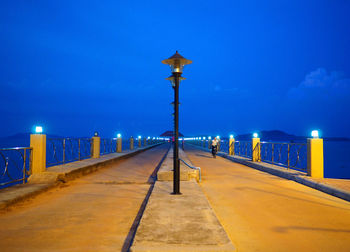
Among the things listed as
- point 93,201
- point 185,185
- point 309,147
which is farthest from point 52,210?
point 309,147

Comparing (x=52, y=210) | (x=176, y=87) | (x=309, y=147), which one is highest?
(x=176, y=87)

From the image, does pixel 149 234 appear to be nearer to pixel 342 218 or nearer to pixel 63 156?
pixel 342 218

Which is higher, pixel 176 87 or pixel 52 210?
pixel 176 87

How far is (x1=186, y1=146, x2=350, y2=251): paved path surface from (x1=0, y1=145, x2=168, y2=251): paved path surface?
5.66 feet

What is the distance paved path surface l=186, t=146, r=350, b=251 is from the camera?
11.8 ft

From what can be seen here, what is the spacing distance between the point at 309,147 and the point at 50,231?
7954mm

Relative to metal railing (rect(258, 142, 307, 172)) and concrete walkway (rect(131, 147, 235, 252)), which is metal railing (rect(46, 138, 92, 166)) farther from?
metal railing (rect(258, 142, 307, 172))

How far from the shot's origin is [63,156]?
1138 centimetres

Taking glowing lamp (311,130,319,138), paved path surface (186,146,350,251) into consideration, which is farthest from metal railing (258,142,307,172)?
paved path surface (186,146,350,251)

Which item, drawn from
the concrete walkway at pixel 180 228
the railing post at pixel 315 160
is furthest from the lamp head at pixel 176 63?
the railing post at pixel 315 160

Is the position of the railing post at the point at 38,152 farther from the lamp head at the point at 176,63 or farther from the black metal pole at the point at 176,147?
the lamp head at the point at 176,63

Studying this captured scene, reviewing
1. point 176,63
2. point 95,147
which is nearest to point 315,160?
point 176,63

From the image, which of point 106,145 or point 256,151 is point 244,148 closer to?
point 256,151

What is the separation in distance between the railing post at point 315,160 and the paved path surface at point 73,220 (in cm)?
530
